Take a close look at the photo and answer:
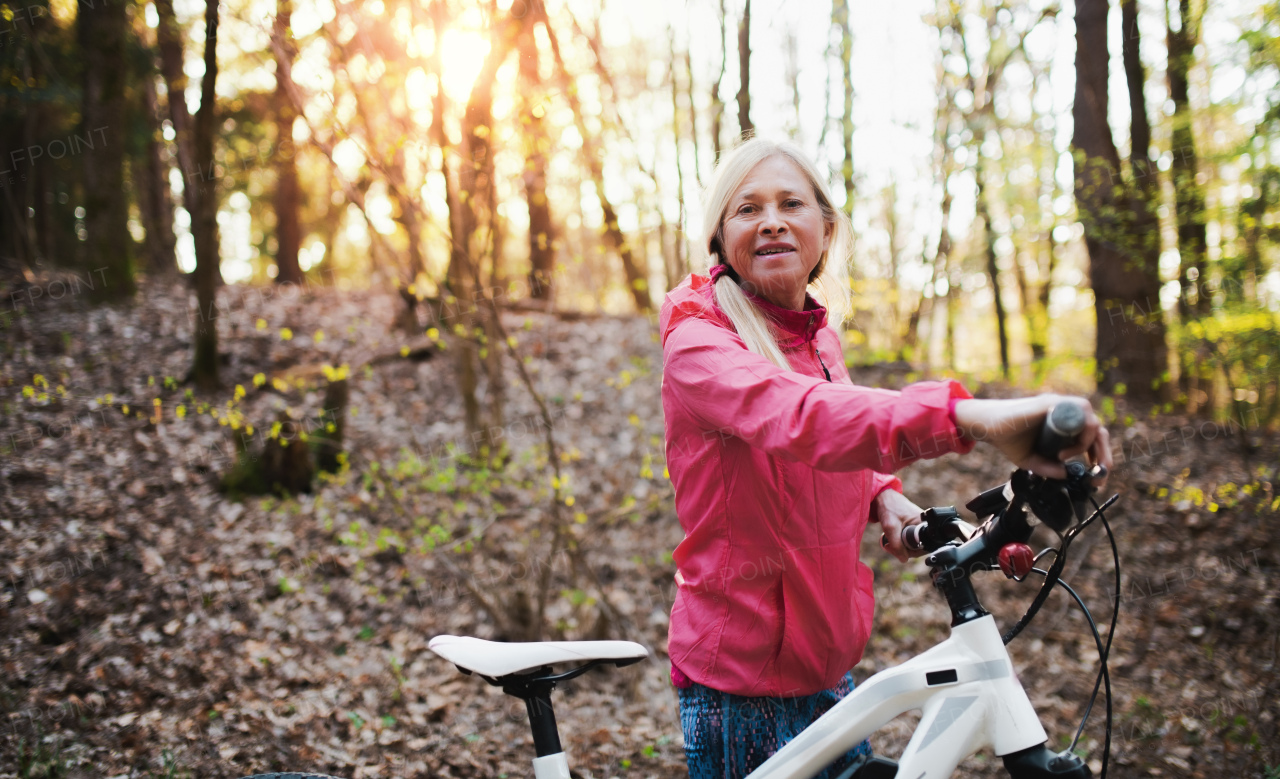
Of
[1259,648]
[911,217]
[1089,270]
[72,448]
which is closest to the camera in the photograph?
[1259,648]

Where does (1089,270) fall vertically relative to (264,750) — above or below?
above

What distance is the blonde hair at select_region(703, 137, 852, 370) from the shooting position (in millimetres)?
1677

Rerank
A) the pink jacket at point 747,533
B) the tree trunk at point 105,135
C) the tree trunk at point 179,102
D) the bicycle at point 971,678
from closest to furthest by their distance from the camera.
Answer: the bicycle at point 971,678, the pink jacket at point 747,533, the tree trunk at point 105,135, the tree trunk at point 179,102

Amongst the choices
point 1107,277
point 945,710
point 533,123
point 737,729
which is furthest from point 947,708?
point 1107,277

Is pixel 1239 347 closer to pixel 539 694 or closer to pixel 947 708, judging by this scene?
pixel 947 708

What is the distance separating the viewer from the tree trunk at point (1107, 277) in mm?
7504

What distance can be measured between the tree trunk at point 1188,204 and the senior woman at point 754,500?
5.60 metres

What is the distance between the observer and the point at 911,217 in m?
10.6

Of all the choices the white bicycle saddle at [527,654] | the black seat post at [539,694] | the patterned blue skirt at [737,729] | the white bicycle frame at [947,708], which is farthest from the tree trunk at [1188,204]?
the black seat post at [539,694]

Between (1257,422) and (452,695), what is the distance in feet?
24.7

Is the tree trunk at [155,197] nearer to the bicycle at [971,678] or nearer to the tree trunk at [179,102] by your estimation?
the tree trunk at [179,102]

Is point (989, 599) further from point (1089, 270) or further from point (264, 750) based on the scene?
point (264, 750)

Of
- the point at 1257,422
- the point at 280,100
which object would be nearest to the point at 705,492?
the point at 1257,422

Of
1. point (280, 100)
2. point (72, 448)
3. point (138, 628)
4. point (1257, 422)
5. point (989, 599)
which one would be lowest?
point (989, 599)
